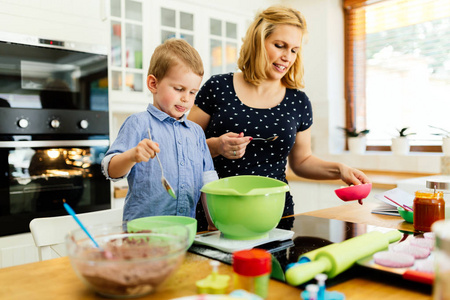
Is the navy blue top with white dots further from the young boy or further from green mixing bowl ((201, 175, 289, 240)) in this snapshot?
green mixing bowl ((201, 175, 289, 240))

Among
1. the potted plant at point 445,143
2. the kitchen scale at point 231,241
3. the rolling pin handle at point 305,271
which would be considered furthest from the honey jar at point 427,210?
the potted plant at point 445,143

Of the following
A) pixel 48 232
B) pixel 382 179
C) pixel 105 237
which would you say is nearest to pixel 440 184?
pixel 105 237

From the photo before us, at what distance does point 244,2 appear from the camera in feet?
10.8

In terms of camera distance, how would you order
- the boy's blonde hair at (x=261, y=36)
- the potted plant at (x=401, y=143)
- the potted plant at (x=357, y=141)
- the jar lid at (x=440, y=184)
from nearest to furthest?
Answer: the jar lid at (x=440, y=184) → the boy's blonde hair at (x=261, y=36) → the potted plant at (x=401, y=143) → the potted plant at (x=357, y=141)

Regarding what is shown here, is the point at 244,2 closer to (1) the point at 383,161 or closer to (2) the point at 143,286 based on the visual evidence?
(1) the point at 383,161

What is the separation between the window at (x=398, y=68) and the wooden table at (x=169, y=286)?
8.46 ft

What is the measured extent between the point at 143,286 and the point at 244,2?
121 inches

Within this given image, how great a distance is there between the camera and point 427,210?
1.00 meters

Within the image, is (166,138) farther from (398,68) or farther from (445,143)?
(398,68)

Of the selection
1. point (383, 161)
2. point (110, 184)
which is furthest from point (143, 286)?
point (383, 161)

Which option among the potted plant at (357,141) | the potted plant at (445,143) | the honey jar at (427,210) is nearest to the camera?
the honey jar at (427,210)

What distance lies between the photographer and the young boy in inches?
43.2

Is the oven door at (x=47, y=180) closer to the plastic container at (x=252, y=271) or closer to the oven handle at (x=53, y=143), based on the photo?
the oven handle at (x=53, y=143)

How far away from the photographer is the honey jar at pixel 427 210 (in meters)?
0.99
